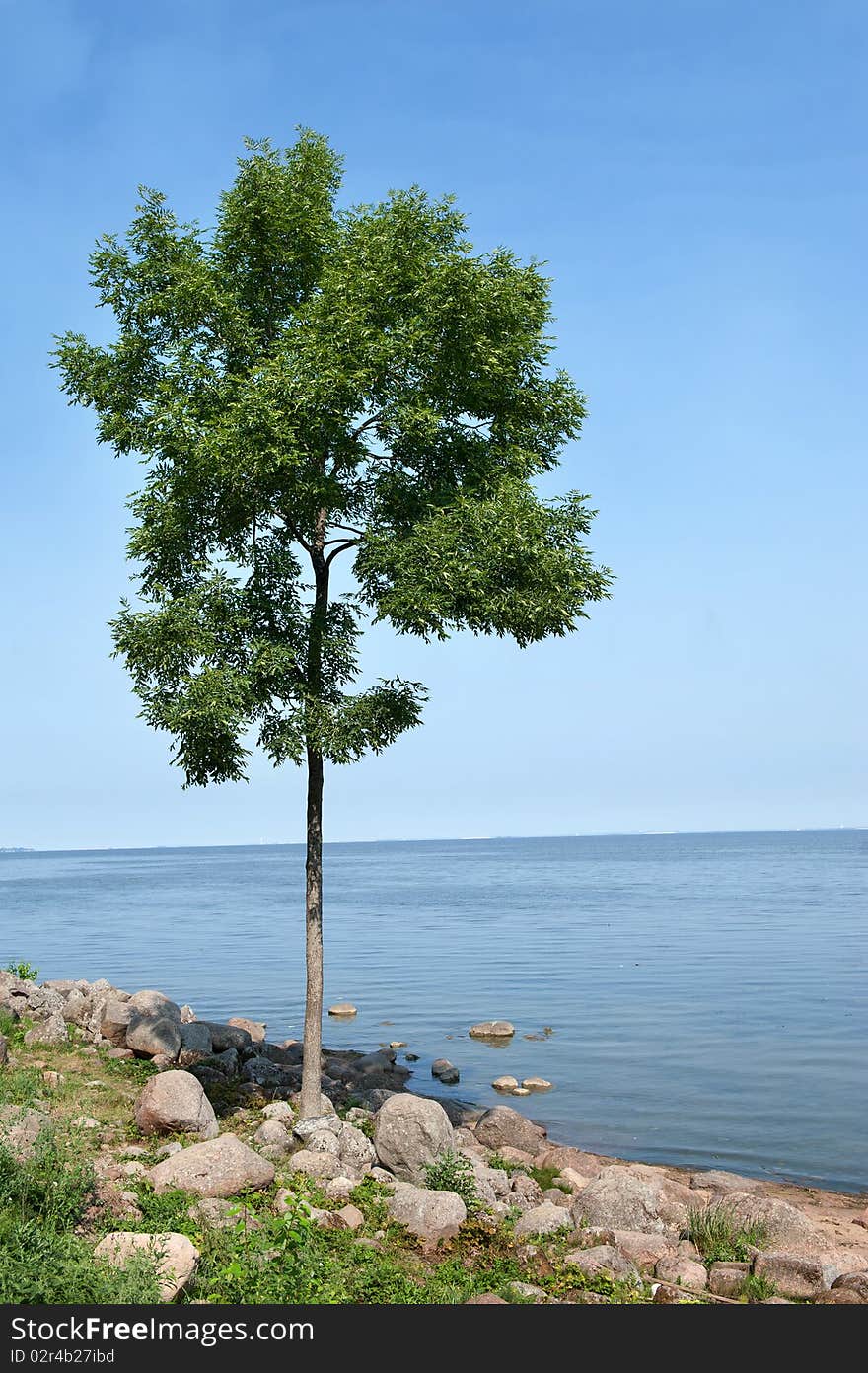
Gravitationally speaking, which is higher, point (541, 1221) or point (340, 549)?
point (340, 549)

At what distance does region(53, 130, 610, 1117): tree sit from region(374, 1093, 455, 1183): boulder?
2.05 m

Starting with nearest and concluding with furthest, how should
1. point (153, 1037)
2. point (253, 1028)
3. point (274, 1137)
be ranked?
point (274, 1137) → point (153, 1037) → point (253, 1028)

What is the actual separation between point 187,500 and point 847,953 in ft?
137

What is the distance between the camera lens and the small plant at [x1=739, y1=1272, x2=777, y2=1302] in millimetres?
13008

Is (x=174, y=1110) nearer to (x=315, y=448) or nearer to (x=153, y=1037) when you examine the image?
(x=153, y=1037)

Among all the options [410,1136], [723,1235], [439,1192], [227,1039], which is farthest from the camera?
[227,1039]

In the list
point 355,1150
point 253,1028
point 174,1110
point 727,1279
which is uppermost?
point 174,1110

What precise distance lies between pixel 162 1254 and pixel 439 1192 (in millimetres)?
5540

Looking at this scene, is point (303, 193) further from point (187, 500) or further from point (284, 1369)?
point (284, 1369)

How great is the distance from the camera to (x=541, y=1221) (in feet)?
48.5

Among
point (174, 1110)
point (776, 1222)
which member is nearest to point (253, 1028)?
point (174, 1110)

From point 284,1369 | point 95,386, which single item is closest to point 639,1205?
point 284,1369

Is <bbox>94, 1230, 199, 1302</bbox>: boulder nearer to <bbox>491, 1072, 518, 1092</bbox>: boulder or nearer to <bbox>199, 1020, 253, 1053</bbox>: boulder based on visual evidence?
<bbox>199, 1020, 253, 1053</bbox>: boulder

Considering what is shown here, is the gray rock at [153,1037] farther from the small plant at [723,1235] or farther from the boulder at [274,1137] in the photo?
the small plant at [723,1235]
